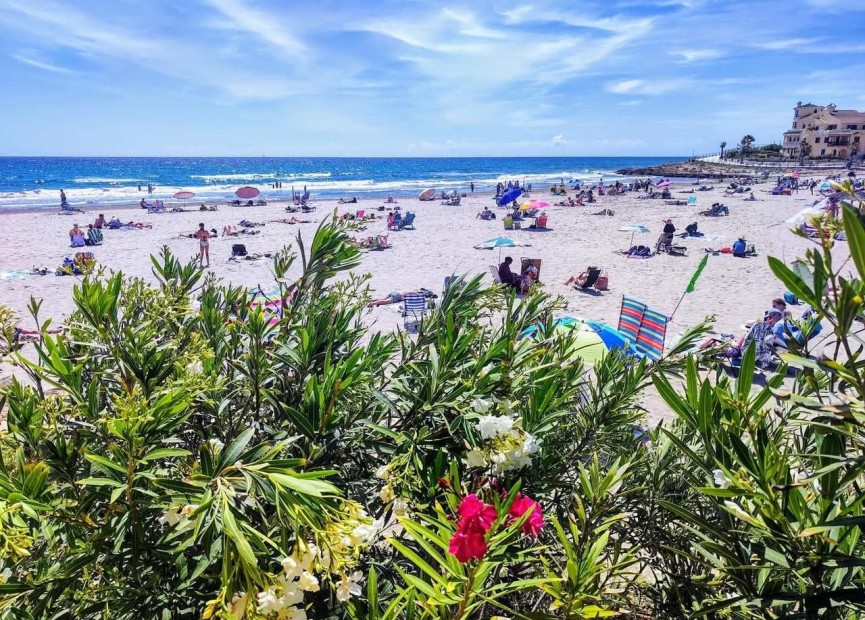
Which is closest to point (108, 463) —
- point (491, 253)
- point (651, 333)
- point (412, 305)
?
point (651, 333)

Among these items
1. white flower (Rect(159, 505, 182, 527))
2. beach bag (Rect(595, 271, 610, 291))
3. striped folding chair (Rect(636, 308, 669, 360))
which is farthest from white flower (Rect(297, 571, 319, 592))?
beach bag (Rect(595, 271, 610, 291))

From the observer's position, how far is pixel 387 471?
1.48 meters

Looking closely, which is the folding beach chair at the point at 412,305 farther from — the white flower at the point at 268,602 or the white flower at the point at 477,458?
the white flower at the point at 268,602

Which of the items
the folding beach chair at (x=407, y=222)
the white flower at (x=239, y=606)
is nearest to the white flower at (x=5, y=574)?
the white flower at (x=239, y=606)

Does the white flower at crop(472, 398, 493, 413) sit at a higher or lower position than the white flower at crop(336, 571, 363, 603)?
higher

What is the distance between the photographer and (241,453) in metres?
1.20

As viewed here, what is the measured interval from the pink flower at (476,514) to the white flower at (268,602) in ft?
1.32

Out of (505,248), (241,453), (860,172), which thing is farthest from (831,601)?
(860,172)

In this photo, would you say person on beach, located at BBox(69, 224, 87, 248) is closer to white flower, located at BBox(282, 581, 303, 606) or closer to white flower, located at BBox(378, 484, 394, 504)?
white flower, located at BBox(378, 484, 394, 504)

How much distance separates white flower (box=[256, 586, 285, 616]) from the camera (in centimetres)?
96

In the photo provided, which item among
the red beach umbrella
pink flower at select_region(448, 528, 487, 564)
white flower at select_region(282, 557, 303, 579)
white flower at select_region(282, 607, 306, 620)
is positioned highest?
the red beach umbrella

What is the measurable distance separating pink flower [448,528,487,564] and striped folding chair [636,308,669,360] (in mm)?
6102

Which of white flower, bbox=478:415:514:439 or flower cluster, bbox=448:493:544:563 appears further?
white flower, bbox=478:415:514:439

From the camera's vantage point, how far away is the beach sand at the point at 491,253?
1171 cm
